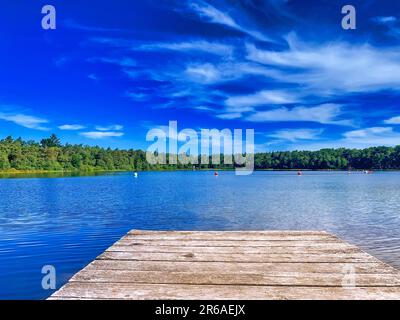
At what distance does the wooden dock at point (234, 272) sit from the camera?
13.0 ft

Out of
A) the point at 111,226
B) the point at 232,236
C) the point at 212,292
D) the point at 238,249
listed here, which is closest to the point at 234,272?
the point at 212,292

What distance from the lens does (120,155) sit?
6880 inches

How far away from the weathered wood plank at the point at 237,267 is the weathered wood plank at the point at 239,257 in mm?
185

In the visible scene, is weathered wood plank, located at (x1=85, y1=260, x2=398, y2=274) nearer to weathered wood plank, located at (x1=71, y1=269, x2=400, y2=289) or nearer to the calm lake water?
weathered wood plank, located at (x1=71, y1=269, x2=400, y2=289)

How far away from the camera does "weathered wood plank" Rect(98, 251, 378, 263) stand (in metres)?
5.36

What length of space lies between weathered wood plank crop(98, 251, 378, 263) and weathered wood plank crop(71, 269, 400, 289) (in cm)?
71

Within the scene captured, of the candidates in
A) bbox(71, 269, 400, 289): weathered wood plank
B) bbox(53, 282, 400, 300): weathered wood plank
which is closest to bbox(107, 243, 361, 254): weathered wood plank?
bbox(71, 269, 400, 289): weathered wood plank

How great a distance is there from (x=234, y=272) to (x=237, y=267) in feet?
0.85

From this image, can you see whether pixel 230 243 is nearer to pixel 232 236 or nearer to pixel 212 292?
pixel 232 236

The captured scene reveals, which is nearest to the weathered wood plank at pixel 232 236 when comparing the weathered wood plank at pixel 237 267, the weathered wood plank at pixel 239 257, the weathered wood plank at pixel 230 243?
the weathered wood plank at pixel 230 243
